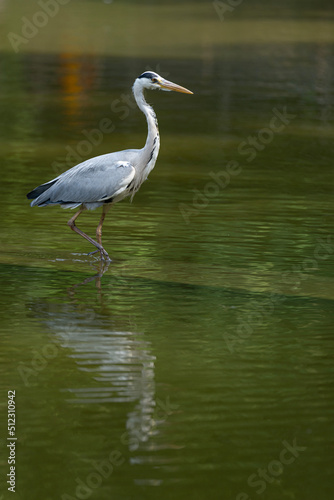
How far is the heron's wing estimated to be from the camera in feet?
33.8

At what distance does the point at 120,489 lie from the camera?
18.4 ft

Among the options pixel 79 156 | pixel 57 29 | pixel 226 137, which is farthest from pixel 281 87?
pixel 57 29

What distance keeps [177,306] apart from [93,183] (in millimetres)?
2049

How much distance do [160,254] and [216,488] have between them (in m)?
4.99

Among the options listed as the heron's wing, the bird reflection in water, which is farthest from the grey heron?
the bird reflection in water

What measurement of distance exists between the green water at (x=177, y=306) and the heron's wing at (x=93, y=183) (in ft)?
1.82

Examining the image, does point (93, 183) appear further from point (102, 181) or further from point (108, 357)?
point (108, 357)

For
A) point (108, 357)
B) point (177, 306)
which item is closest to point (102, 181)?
point (177, 306)

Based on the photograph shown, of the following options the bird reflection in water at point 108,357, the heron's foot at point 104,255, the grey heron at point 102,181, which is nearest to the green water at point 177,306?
the bird reflection in water at point 108,357

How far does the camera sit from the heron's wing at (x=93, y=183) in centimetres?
1031

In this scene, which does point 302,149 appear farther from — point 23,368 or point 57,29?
point 57,29

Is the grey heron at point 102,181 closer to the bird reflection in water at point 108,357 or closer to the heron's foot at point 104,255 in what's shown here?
the heron's foot at point 104,255

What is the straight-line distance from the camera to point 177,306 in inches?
348

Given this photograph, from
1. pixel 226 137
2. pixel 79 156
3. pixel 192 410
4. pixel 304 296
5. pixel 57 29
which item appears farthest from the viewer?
pixel 57 29
